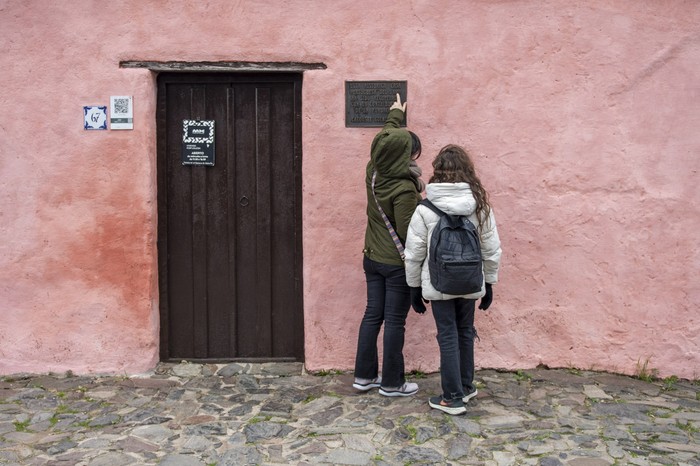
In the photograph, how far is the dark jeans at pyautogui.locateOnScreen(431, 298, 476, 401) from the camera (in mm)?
4570

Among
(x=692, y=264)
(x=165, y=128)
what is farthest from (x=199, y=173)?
(x=692, y=264)

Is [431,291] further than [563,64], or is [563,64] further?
[563,64]

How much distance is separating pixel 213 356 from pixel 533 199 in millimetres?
2625

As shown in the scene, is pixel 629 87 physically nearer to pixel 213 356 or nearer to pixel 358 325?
pixel 358 325

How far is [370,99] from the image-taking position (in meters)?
5.37

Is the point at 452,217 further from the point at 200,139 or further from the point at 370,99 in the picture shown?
the point at 200,139

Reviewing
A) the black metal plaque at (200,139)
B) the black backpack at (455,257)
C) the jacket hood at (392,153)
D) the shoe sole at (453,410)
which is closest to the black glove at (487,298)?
the black backpack at (455,257)

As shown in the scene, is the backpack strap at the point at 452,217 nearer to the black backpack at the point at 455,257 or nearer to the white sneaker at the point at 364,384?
the black backpack at the point at 455,257

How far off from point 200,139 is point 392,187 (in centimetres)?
163

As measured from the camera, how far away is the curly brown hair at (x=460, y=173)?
14.8 ft

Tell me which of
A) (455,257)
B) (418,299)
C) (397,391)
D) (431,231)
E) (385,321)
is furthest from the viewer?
(397,391)

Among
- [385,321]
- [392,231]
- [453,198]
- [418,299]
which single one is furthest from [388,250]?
[453,198]

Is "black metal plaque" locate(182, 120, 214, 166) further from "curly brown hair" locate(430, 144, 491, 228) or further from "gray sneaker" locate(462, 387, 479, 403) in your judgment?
"gray sneaker" locate(462, 387, 479, 403)

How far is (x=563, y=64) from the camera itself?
17.7 ft
